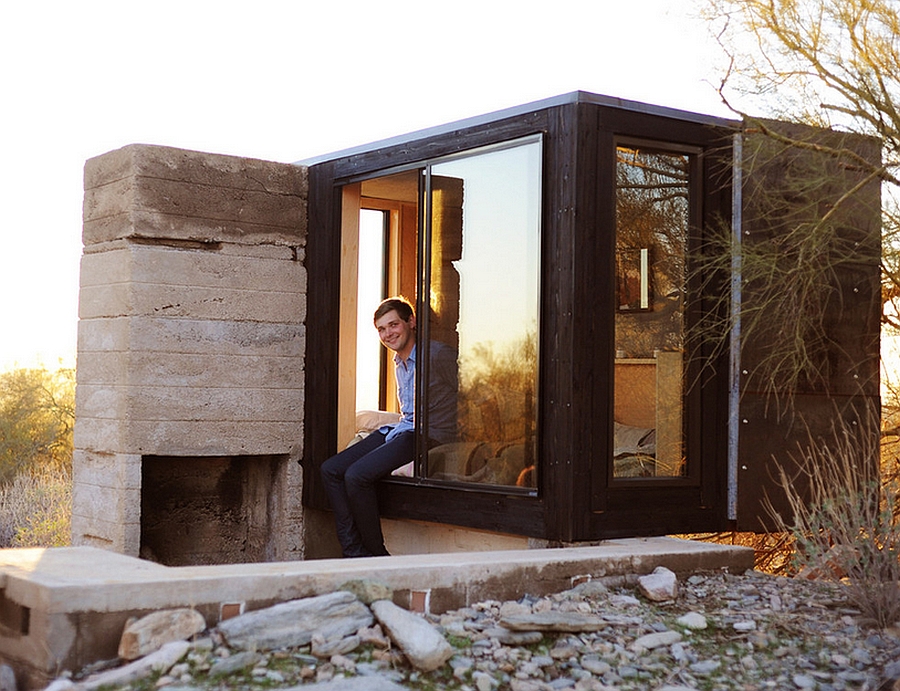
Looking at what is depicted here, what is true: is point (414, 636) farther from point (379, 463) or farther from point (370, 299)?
point (370, 299)

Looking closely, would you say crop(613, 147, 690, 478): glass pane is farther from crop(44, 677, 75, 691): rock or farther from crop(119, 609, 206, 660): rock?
crop(44, 677, 75, 691): rock

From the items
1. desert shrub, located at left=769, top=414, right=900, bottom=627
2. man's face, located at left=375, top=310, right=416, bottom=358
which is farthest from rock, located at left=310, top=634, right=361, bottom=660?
man's face, located at left=375, top=310, right=416, bottom=358

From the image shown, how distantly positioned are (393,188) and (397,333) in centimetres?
190

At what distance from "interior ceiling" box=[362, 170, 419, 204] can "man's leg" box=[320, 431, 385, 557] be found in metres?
1.93

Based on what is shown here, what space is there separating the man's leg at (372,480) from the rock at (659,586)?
1984 mm

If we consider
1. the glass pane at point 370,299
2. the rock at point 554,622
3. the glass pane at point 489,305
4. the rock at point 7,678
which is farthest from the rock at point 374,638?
the glass pane at point 370,299

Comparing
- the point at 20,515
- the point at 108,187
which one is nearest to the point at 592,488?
the point at 108,187

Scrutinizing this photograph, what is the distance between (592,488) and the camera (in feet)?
21.1

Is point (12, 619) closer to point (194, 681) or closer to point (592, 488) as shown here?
point (194, 681)

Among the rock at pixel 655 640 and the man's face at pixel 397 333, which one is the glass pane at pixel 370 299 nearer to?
the man's face at pixel 397 333

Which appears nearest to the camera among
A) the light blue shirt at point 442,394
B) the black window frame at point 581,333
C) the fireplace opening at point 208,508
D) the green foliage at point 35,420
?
the black window frame at point 581,333

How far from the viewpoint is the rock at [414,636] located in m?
4.66

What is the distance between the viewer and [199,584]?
476 centimetres

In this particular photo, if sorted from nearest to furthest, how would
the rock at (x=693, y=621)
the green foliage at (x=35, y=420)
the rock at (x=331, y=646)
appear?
the rock at (x=331, y=646) < the rock at (x=693, y=621) < the green foliage at (x=35, y=420)
